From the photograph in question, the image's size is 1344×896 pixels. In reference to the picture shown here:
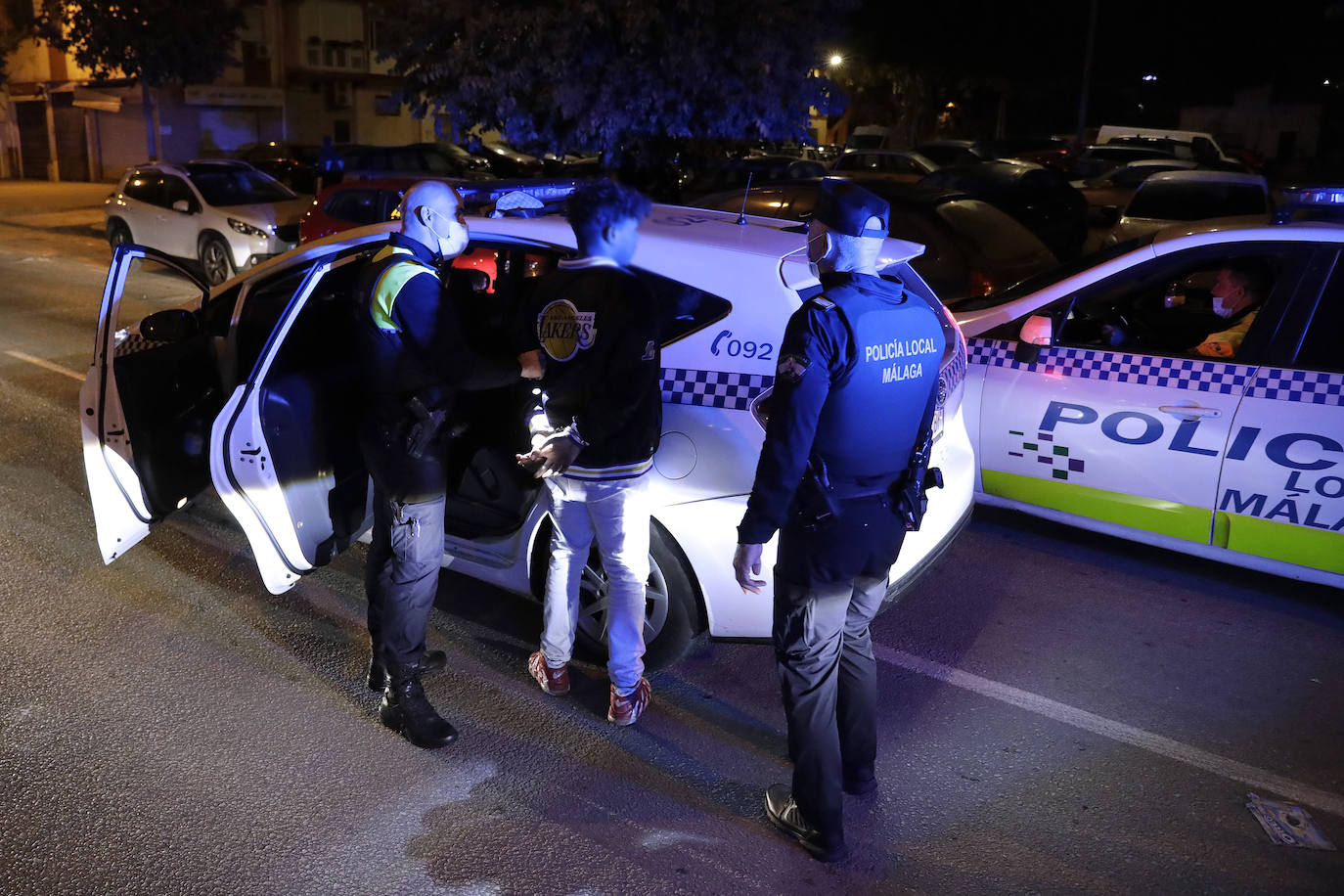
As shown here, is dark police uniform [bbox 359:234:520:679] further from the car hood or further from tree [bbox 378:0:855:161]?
the car hood

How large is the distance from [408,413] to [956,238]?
5504 mm

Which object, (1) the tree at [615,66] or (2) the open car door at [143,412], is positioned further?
(1) the tree at [615,66]

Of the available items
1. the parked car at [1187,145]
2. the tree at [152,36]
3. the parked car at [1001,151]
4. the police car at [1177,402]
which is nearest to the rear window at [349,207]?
the police car at [1177,402]

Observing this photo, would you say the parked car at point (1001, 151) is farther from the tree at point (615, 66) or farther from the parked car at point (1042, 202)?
the tree at point (615, 66)

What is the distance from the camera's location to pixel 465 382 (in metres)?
3.32

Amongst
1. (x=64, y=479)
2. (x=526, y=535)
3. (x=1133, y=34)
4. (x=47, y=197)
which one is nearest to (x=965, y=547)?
(x=526, y=535)

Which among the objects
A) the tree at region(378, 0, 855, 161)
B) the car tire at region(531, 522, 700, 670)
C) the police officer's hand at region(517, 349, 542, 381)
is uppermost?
the tree at region(378, 0, 855, 161)

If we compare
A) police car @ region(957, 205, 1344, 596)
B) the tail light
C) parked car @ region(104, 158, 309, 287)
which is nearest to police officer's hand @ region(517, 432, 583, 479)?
police car @ region(957, 205, 1344, 596)

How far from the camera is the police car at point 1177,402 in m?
4.34

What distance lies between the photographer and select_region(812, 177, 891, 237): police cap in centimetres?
275

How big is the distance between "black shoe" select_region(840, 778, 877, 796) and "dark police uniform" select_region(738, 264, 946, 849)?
316 millimetres

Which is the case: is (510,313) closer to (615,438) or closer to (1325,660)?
(615,438)

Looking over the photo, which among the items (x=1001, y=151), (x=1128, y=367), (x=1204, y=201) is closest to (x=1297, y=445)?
(x=1128, y=367)

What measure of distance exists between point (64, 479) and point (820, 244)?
4.74 m
